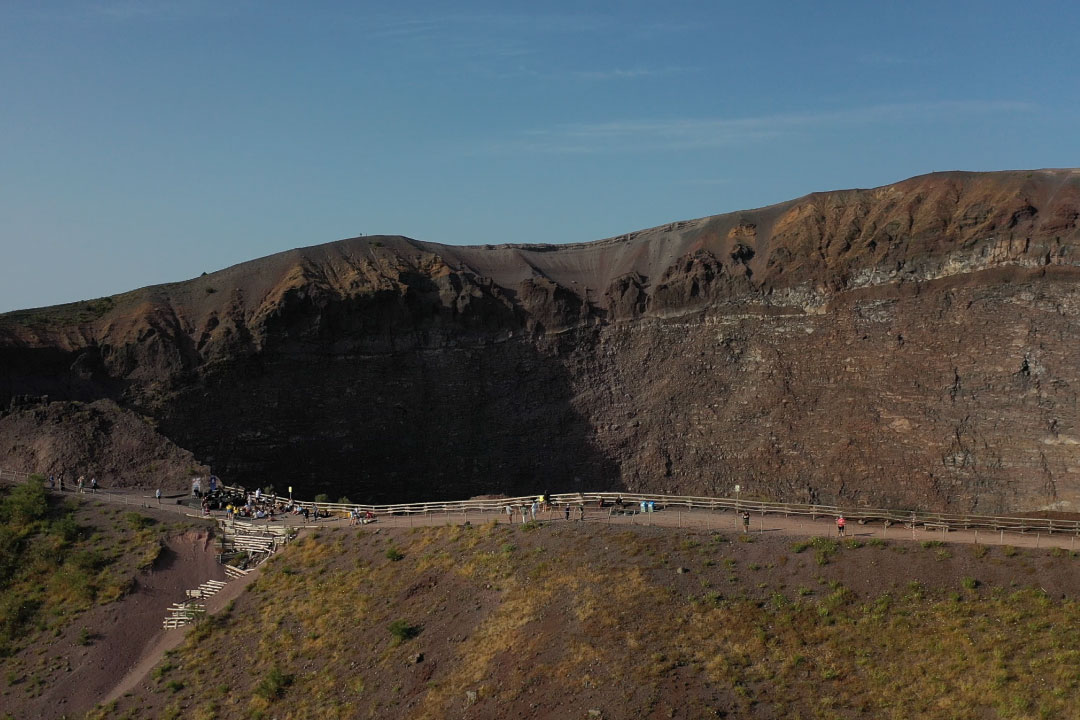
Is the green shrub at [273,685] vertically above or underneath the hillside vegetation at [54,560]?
underneath

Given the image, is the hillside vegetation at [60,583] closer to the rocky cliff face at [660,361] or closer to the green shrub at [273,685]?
the rocky cliff face at [660,361]

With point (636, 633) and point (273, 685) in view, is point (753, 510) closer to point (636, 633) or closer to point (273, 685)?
point (636, 633)

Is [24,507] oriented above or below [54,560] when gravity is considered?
above

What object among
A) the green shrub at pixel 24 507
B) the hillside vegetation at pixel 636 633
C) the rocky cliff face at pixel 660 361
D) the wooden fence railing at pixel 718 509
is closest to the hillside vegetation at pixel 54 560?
the green shrub at pixel 24 507

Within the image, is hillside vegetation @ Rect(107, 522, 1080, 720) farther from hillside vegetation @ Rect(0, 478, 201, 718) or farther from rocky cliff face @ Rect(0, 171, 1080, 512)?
rocky cliff face @ Rect(0, 171, 1080, 512)

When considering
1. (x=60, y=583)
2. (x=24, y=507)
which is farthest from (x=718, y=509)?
(x=24, y=507)

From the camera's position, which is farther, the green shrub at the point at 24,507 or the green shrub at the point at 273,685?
the green shrub at the point at 24,507

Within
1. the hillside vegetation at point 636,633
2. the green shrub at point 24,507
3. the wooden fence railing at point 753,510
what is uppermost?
the green shrub at point 24,507
